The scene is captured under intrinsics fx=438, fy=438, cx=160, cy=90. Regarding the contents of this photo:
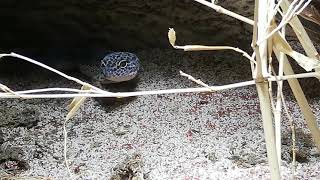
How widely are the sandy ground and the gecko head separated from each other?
0.28ft

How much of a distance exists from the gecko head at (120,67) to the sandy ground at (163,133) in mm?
84

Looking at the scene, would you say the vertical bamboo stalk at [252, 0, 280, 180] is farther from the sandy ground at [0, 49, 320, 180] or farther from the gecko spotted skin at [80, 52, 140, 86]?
the gecko spotted skin at [80, 52, 140, 86]

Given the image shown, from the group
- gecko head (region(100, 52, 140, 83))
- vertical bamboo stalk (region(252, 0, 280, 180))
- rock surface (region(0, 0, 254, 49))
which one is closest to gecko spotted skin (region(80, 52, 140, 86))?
gecko head (region(100, 52, 140, 83))

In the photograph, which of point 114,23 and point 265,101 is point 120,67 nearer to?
point 114,23

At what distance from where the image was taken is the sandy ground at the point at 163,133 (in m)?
1.22

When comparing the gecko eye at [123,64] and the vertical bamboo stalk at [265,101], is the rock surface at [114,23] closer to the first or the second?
the gecko eye at [123,64]

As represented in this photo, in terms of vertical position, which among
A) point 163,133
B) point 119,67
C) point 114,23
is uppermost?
A: point 114,23

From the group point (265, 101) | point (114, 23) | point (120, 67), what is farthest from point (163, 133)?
point (265, 101)

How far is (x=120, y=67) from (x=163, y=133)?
12.1 inches

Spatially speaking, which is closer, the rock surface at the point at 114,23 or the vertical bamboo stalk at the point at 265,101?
the vertical bamboo stalk at the point at 265,101

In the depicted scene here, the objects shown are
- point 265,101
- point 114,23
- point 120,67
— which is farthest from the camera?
point 114,23

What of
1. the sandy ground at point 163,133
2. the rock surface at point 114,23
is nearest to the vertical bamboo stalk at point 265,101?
the sandy ground at point 163,133

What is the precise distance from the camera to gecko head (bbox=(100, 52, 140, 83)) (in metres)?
1.53

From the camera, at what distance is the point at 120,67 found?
1.54 meters
